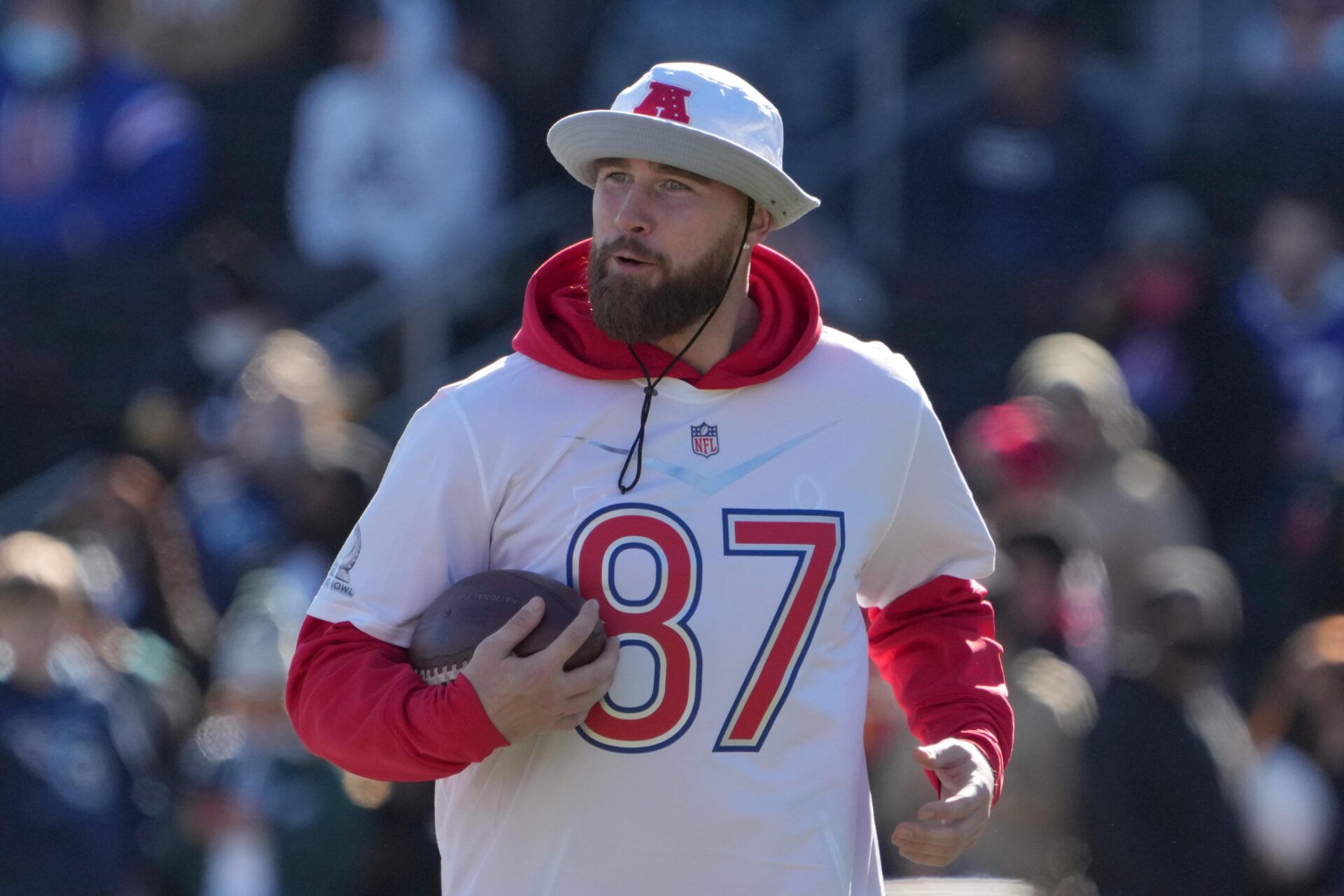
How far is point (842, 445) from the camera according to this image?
11.0 feet

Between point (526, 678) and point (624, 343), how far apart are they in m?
0.66

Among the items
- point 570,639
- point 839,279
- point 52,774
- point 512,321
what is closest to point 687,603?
point 570,639

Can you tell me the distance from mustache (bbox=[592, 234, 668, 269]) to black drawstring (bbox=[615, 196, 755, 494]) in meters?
0.14

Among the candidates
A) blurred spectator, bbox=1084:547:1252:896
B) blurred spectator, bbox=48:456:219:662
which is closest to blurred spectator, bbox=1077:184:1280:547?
blurred spectator, bbox=1084:547:1252:896

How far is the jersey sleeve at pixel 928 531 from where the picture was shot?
11.3 ft

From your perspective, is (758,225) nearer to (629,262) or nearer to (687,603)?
(629,262)

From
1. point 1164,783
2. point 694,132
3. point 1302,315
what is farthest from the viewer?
point 1302,315

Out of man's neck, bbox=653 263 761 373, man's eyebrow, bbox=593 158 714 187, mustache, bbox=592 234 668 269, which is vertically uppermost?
man's eyebrow, bbox=593 158 714 187

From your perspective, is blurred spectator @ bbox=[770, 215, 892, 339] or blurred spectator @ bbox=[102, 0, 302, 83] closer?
blurred spectator @ bbox=[770, 215, 892, 339]

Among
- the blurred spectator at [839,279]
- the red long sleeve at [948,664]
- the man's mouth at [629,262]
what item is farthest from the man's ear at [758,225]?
the blurred spectator at [839,279]

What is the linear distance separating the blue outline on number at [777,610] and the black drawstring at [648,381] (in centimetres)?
17

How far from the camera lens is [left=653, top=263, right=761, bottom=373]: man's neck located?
11.1 ft

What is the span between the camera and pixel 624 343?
3.33 metres

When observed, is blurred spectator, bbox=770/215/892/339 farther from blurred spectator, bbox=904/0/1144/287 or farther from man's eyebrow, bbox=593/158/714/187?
man's eyebrow, bbox=593/158/714/187
